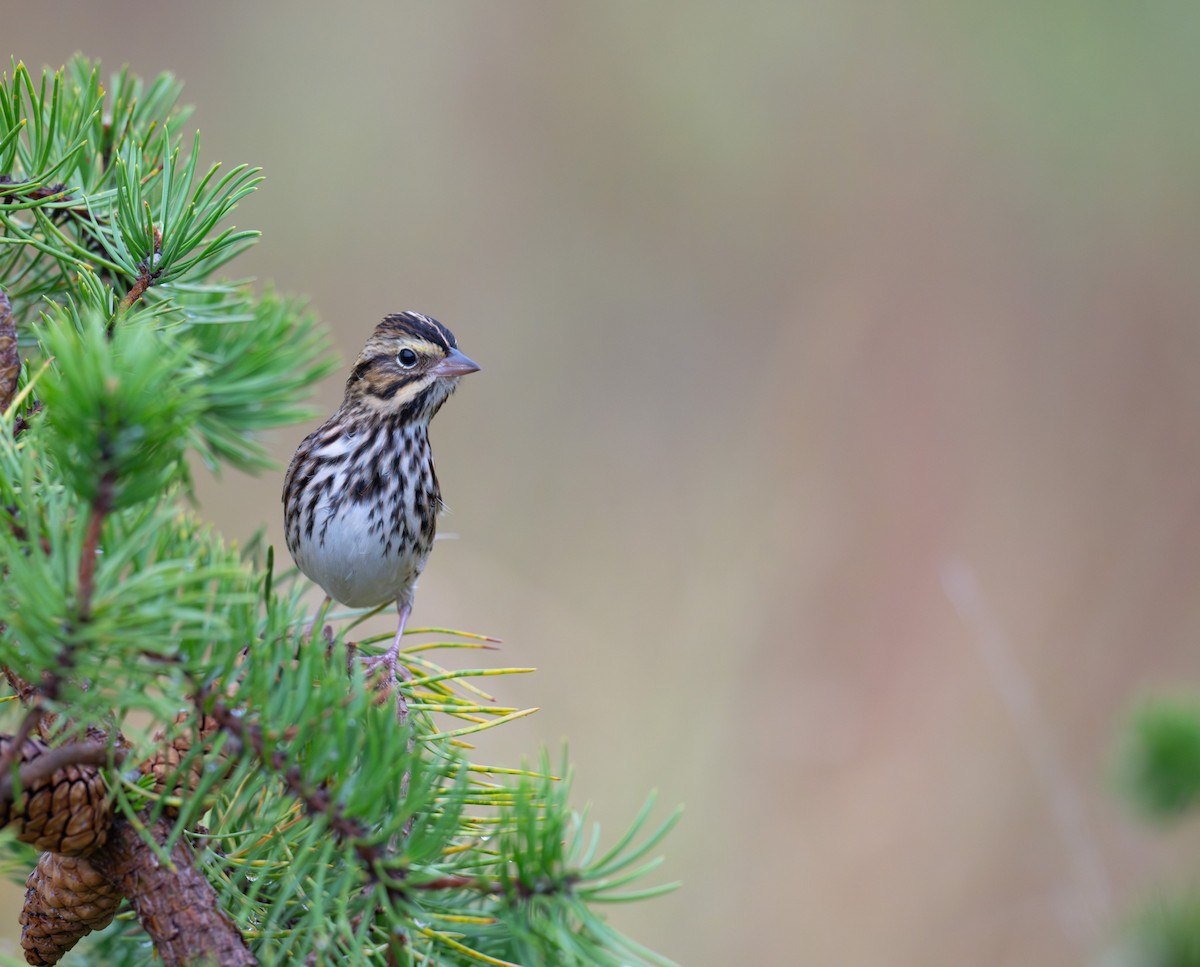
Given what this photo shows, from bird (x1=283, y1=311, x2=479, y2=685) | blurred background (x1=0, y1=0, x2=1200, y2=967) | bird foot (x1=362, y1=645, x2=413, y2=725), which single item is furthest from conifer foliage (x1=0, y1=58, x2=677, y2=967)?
blurred background (x1=0, y1=0, x2=1200, y2=967)

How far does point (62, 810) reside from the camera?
115 centimetres

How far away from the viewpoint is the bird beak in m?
2.97

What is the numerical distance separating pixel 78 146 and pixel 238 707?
Answer: 2.69 ft

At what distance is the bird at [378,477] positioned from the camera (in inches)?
106

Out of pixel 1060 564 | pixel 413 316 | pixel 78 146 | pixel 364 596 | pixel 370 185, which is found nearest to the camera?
pixel 78 146

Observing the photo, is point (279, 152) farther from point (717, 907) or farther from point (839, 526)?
point (717, 907)

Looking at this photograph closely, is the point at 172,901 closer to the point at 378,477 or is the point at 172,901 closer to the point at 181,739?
the point at 181,739

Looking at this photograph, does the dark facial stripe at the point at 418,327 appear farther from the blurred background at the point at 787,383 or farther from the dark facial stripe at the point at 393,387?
the blurred background at the point at 787,383

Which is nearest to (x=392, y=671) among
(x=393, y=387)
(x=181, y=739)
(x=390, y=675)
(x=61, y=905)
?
(x=390, y=675)

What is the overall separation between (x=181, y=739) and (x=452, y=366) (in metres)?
1.75

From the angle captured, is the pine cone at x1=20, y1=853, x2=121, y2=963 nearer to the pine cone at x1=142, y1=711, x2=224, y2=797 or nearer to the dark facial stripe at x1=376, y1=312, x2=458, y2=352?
the pine cone at x1=142, y1=711, x2=224, y2=797

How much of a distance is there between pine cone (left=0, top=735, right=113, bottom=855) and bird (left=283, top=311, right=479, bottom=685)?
1.39 meters

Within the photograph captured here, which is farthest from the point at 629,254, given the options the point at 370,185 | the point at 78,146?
the point at 78,146

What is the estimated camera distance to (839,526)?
21.1 ft
